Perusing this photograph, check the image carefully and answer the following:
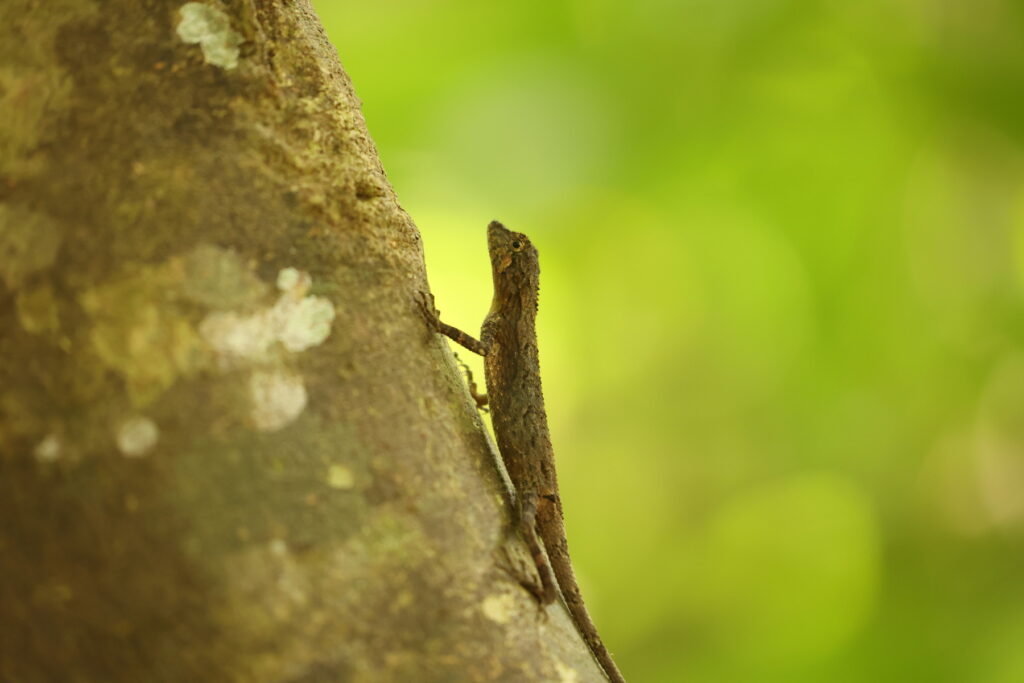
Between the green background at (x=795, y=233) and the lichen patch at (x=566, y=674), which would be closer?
the lichen patch at (x=566, y=674)

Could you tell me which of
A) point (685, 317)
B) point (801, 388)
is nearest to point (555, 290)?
point (685, 317)

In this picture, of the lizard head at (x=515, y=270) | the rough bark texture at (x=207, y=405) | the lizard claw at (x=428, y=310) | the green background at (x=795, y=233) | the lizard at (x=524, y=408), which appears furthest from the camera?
the green background at (x=795, y=233)

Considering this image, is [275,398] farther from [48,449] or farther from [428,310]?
[428,310]

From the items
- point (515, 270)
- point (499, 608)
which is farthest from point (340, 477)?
point (515, 270)

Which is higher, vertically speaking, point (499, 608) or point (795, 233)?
point (795, 233)

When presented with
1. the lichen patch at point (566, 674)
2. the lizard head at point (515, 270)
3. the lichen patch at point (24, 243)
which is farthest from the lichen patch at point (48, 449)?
the lizard head at point (515, 270)

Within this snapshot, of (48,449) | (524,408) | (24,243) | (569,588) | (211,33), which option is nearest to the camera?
(48,449)

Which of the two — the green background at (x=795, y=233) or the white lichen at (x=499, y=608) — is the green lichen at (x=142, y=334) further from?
the green background at (x=795, y=233)

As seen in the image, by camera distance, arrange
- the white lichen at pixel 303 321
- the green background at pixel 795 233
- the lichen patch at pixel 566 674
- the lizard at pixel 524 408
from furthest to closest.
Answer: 1. the green background at pixel 795 233
2. the lizard at pixel 524 408
3. the lichen patch at pixel 566 674
4. the white lichen at pixel 303 321
